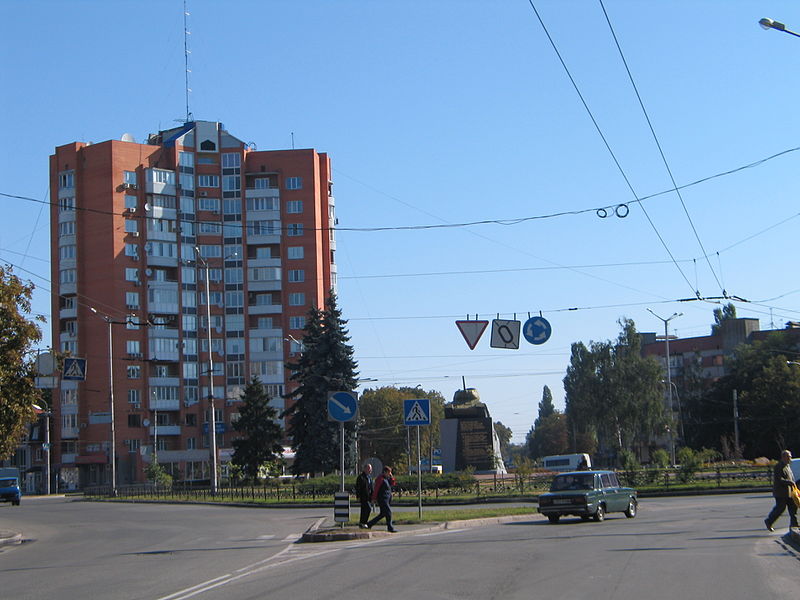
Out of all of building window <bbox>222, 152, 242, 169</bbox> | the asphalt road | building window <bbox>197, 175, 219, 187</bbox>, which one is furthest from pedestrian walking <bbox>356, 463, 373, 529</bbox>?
building window <bbox>222, 152, 242, 169</bbox>

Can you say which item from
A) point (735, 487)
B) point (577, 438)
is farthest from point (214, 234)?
point (735, 487)

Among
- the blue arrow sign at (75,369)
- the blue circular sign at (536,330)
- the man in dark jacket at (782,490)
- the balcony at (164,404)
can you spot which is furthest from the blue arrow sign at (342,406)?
the balcony at (164,404)

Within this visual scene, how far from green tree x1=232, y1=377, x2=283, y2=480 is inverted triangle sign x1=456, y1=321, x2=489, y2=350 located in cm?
4625

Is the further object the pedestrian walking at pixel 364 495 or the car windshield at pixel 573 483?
the car windshield at pixel 573 483

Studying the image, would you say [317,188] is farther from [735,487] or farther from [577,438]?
[735,487]

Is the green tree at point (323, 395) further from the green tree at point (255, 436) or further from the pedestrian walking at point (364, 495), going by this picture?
the pedestrian walking at point (364, 495)

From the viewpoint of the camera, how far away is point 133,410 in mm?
93625

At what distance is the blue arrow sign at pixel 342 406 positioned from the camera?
22109mm

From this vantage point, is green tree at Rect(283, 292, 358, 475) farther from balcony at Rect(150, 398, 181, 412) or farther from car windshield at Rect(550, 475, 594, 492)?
car windshield at Rect(550, 475, 594, 492)

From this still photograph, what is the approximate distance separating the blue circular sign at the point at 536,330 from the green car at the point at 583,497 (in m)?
6.06

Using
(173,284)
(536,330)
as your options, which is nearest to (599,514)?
(536,330)

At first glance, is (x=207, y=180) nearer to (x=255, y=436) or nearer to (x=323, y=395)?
(x=255, y=436)

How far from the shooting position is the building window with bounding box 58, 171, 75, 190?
9662cm

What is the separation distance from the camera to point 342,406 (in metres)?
22.2
